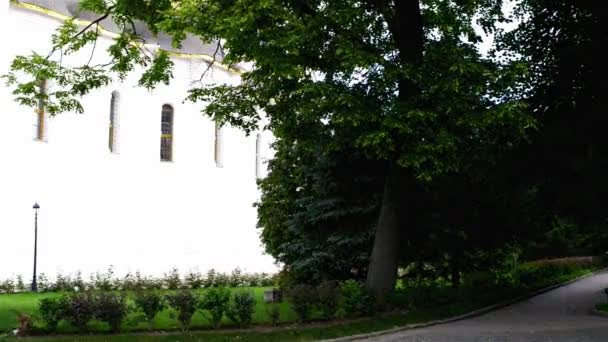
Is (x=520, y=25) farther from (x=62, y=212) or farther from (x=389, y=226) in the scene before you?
(x=62, y=212)

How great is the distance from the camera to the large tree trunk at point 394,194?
17.0 metres

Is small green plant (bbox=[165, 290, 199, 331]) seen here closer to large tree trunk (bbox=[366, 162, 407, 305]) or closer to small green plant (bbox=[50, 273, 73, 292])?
large tree trunk (bbox=[366, 162, 407, 305])

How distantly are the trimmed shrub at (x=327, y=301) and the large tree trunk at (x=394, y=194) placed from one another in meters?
1.46

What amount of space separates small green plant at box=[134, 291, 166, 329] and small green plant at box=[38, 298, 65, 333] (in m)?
1.47

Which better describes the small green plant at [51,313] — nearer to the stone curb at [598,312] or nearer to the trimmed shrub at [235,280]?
the stone curb at [598,312]

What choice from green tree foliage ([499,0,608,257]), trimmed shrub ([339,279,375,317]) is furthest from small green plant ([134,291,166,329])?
green tree foliage ([499,0,608,257])

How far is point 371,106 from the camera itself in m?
15.6

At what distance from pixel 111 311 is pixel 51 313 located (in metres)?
1.14

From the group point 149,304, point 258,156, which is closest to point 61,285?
point 149,304

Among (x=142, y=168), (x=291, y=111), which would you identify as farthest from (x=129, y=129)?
(x=291, y=111)

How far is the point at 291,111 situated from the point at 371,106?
2.56 metres

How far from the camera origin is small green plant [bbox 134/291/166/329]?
46.8ft

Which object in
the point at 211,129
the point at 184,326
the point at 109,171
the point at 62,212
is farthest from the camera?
the point at 211,129

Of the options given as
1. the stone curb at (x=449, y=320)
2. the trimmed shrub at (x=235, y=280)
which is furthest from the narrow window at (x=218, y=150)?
the stone curb at (x=449, y=320)
